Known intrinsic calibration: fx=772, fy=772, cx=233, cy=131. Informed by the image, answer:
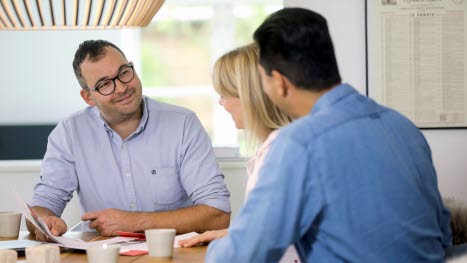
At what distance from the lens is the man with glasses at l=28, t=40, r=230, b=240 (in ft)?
9.33

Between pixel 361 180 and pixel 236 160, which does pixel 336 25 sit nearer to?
pixel 236 160

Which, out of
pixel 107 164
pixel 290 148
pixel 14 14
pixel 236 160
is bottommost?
pixel 236 160

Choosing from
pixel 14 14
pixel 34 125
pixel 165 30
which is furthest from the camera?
pixel 165 30

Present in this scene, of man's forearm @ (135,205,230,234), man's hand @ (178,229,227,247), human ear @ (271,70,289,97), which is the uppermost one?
human ear @ (271,70,289,97)

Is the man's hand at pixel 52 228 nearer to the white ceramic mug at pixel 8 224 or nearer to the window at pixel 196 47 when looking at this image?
the white ceramic mug at pixel 8 224

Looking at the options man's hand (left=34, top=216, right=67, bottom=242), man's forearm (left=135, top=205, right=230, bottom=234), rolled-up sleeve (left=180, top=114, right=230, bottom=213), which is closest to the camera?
man's hand (left=34, top=216, right=67, bottom=242)

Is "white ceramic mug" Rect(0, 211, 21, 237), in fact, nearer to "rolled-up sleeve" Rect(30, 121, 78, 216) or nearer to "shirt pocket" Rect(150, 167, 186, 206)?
"rolled-up sleeve" Rect(30, 121, 78, 216)

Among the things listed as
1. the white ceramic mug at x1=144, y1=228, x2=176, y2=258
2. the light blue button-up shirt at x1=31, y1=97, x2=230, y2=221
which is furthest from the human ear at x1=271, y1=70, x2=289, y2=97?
the light blue button-up shirt at x1=31, y1=97, x2=230, y2=221

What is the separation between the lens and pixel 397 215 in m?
1.38

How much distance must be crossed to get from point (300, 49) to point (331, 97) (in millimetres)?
107

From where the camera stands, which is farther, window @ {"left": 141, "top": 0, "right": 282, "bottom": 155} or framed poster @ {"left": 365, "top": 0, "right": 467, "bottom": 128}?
window @ {"left": 141, "top": 0, "right": 282, "bottom": 155}

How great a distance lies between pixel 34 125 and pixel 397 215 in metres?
3.38

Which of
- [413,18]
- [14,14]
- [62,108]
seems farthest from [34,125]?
[14,14]

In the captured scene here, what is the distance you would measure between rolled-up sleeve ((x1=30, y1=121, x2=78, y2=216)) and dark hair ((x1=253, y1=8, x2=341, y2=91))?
1.63m
